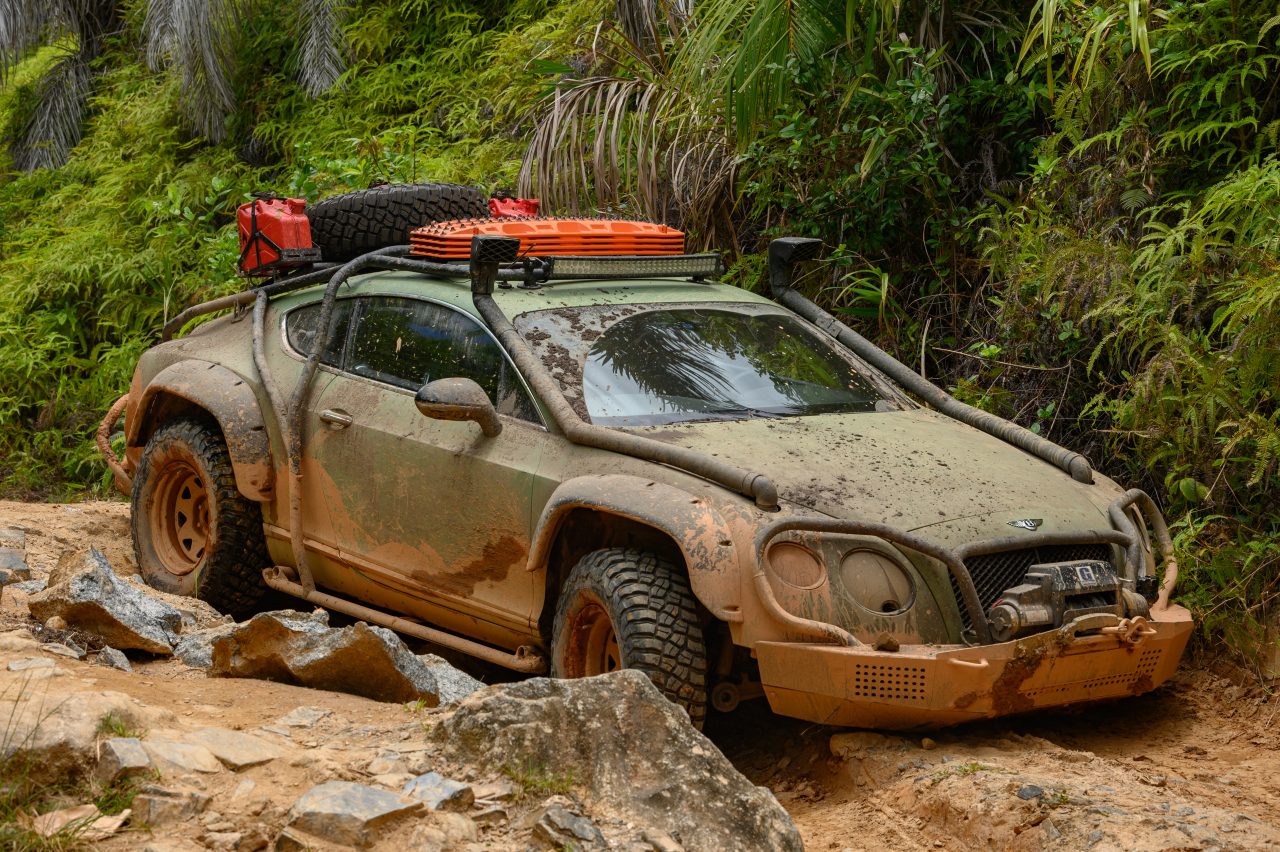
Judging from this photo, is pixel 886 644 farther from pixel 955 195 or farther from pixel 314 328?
pixel 955 195

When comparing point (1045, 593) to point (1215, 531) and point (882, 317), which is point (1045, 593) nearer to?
point (1215, 531)

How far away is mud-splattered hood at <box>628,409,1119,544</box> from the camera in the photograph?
4828mm

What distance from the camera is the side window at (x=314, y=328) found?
6.44 m

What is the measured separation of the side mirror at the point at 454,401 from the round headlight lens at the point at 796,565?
128 centimetres

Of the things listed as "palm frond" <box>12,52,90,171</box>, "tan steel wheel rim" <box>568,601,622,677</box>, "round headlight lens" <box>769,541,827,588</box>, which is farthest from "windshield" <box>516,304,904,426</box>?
"palm frond" <box>12,52,90,171</box>

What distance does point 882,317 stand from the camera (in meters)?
7.82

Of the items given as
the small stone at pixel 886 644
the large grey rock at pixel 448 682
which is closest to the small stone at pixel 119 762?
the large grey rock at pixel 448 682

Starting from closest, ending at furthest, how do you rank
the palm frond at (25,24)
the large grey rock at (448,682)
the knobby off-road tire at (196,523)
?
the large grey rock at (448,682), the knobby off-road tire at (196,523), the palm frond at (25,24)

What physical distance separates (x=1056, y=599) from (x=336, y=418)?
2983 mm

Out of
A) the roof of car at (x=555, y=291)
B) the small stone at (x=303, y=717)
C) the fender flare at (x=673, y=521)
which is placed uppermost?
the roof of car at (x=555, y=291)

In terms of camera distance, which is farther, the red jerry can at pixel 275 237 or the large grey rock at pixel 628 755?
the red jerry can at pixel 275 237

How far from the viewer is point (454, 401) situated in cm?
Result: 524

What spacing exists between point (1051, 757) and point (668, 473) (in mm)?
1516

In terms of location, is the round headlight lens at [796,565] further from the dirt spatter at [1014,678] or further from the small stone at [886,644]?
the dirt spatter at [1014,678]
